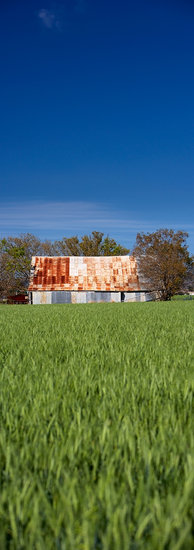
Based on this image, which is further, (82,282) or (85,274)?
(85,274)

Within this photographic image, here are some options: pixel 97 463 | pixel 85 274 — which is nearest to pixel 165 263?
pixel 85 274

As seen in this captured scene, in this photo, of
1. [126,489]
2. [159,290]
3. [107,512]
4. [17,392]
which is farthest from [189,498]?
[159,290]

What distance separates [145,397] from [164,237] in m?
47.1

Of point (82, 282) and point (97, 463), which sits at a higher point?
point (82, 282)

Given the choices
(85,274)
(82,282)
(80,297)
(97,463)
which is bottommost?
(97,463)

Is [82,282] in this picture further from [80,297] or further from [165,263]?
[165,263]

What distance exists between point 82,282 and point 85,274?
143cm

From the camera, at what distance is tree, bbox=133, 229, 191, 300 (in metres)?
46.4

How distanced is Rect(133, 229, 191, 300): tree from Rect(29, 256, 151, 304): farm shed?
145 cm

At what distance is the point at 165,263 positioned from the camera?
152 ft

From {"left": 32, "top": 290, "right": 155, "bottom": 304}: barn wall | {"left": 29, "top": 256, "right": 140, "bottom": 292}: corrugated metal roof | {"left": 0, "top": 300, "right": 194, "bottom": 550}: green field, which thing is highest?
{"left": 29, "top": 256, "right": 140, "bottom": 292}: corrugated metal roof

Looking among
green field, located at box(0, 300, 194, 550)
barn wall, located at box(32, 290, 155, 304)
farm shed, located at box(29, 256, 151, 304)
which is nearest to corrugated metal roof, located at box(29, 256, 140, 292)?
farm shed, located at box(29, 256, 151, 304)

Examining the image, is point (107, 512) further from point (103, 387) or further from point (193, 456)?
point (103, 387)

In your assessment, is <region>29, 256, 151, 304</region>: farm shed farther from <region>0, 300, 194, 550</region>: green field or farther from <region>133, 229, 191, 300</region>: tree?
<region>0, 300, 194, 550</region>: green field
